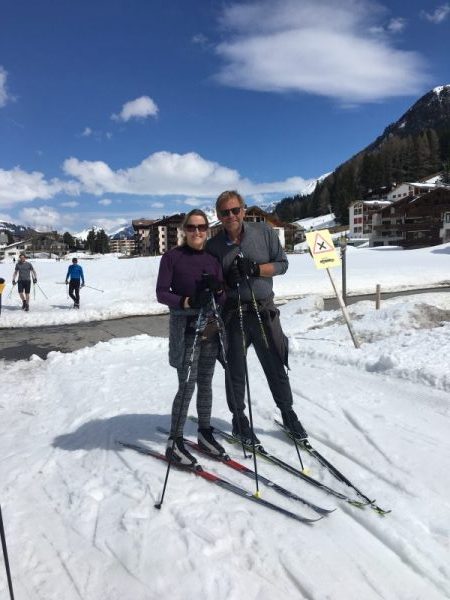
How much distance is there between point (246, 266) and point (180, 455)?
174cm

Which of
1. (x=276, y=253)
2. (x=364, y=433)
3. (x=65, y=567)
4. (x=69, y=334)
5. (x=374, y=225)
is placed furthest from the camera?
(x=374, y=225)

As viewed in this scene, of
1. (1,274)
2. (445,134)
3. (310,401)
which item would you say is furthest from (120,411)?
(445,134)

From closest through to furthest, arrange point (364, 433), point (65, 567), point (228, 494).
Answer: point (65, 567)
point (228, 494)
point (364, 433)

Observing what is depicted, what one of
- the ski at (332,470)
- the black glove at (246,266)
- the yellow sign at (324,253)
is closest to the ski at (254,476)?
the ski at (332,470)

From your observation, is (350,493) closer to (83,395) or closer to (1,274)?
(83,395)

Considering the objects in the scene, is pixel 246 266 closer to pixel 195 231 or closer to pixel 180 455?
pixel 195 231

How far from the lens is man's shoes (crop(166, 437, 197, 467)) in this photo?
3.60 m

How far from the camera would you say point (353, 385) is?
19.6ft

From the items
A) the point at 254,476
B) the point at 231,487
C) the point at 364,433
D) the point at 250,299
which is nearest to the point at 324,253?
the point at 364,433

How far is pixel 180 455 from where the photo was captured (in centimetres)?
365

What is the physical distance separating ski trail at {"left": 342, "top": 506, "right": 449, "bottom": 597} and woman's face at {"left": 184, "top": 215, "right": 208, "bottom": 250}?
2425 mm

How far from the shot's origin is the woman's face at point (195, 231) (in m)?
3.57

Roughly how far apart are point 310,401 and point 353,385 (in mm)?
870

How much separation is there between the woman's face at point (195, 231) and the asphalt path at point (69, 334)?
747cm
